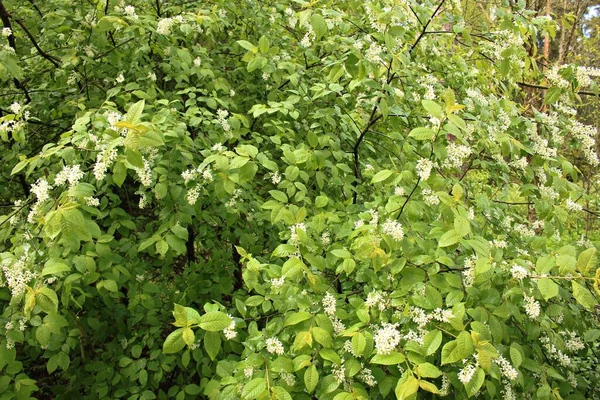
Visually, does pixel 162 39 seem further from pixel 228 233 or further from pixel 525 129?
pixel 525 129

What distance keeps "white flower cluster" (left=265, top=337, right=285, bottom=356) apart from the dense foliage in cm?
1

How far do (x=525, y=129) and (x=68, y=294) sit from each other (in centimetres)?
245

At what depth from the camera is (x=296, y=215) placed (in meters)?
1.99

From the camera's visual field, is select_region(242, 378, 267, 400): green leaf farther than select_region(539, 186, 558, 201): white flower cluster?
No

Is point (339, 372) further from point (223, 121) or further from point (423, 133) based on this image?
point (223, 121)

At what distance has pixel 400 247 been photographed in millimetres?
1775

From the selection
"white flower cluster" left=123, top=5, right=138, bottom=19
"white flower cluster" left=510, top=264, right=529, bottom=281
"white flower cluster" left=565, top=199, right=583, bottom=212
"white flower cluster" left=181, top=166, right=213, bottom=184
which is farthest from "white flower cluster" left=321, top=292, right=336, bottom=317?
"white flower cluster" left=123, top=5, right=138, bottom=19

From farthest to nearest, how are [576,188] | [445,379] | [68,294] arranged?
[576,188] → [68,294] → [445,379]

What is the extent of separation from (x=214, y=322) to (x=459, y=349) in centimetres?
79

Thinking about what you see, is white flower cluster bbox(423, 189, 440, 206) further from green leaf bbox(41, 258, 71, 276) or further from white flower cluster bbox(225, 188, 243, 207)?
green leaf bbox(41, 258, 71, 276)

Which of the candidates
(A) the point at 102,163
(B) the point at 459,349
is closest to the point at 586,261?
(B) the point at 459,349

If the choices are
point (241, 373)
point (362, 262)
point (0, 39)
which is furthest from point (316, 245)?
point (0, 39)

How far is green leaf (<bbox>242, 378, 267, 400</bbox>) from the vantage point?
1.49m

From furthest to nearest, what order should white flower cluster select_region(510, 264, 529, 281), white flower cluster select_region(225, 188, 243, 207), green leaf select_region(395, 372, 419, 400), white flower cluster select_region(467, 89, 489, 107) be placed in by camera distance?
white flower cluster select_region(467, 89, 489, 107) < white flower cluster select_region(225, 188, 243, 207) < white flower cluster select_region(510, 264, 529, 281) < green leaf select_region(395, 372, 419, 400)
